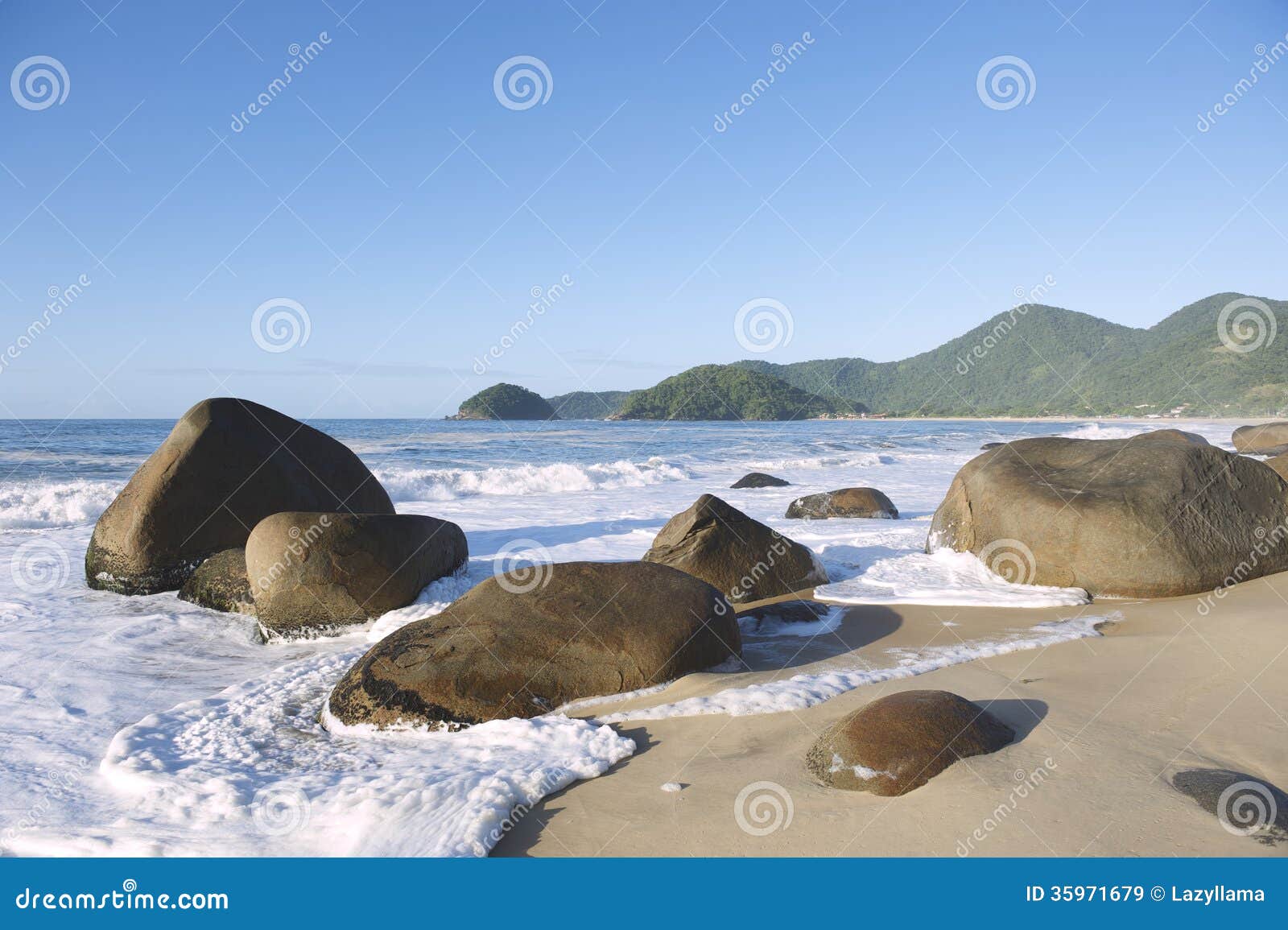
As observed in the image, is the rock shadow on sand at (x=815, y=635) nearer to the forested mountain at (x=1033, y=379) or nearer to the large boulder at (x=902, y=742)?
the large boulder at (x=902, y=742)

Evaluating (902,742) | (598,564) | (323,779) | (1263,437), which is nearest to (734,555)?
(598,564)

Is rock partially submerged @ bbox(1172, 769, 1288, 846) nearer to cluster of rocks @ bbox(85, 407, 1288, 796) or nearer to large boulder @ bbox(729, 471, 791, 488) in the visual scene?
cluster of rocks @ bbox(85, 407, 1288, 796)

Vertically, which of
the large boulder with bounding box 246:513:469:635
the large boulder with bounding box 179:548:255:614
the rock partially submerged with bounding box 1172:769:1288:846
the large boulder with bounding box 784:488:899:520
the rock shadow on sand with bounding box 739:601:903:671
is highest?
the rock partially submerged with bounding box 1172:769:1288:846

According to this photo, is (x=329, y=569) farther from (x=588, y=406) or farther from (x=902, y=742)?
(x=588, y=406)

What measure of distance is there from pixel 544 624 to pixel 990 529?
14.7ft

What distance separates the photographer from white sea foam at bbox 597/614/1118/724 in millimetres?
4336

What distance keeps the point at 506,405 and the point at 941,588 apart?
6122 centimetres

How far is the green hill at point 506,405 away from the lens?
66188 millimetres

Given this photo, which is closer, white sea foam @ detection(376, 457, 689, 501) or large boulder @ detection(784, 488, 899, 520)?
large boulder @ detection(784, 488, 899, 520)

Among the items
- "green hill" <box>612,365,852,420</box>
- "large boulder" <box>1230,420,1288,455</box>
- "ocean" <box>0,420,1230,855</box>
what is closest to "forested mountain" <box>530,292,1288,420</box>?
"green hill" <box>612,365,852,420</box>

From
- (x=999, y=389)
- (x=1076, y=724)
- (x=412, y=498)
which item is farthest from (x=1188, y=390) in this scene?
(x=1076, y=724)

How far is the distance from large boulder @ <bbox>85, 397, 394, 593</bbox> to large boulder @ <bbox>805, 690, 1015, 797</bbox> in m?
7.43

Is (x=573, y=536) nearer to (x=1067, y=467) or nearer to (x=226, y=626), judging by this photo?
(x=226, y=626)

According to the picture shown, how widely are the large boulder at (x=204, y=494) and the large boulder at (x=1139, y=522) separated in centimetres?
721
